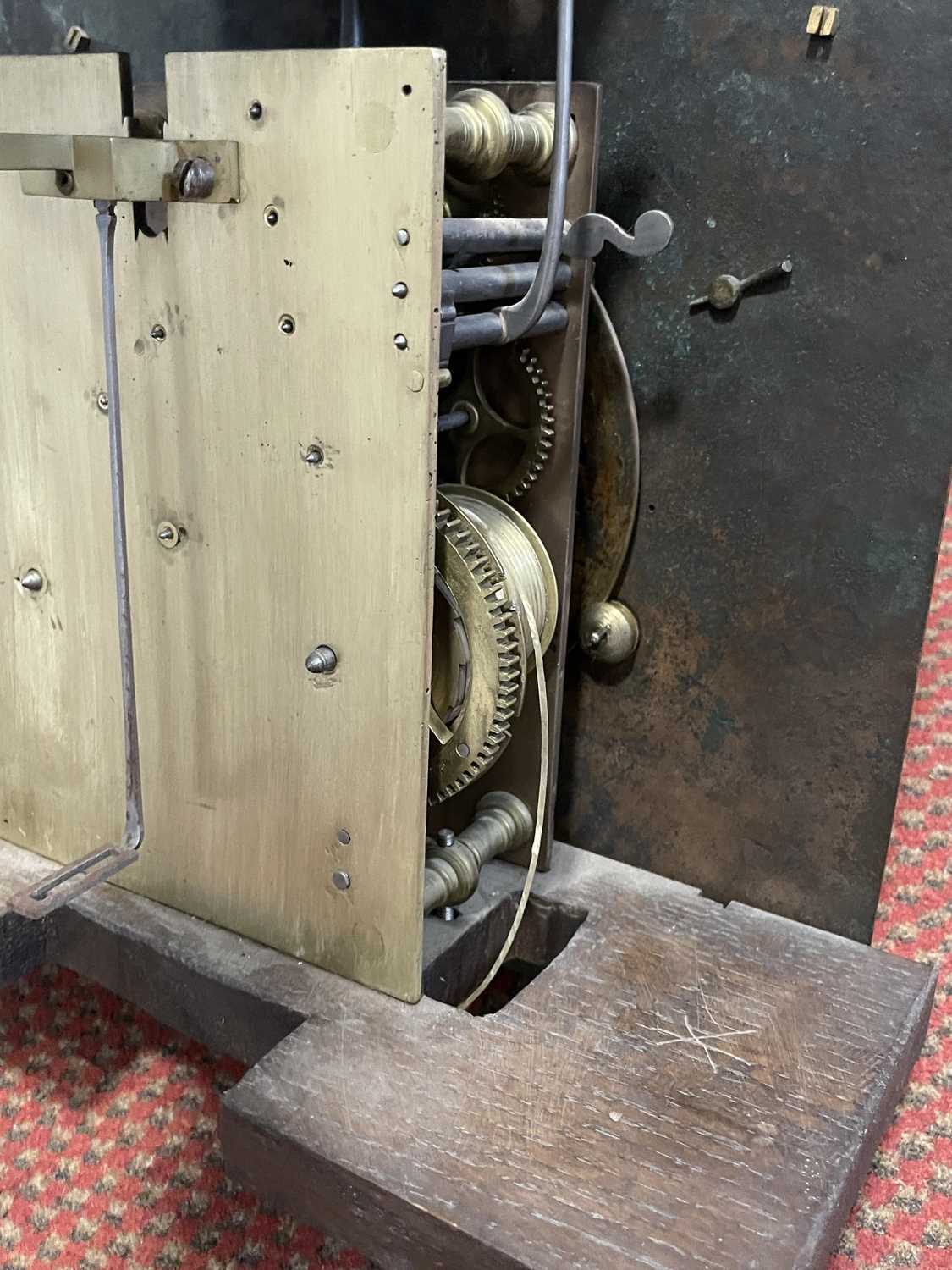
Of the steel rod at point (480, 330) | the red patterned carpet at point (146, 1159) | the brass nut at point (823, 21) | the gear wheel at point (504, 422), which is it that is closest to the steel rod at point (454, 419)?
the gear wheel at point (504, 422)

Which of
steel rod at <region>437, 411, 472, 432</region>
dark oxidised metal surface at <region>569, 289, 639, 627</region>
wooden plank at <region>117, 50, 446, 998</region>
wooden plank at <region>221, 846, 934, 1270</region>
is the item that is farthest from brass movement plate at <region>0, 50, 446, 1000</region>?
dark oxidised metal surface at <region>569, 289, 639, 627</region>

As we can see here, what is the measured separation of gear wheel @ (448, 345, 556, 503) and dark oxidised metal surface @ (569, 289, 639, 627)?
60 millimetres

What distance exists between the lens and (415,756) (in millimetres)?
1031

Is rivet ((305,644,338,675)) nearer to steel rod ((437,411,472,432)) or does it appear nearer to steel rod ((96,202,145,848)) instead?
steel rod ((96,202,145,848))

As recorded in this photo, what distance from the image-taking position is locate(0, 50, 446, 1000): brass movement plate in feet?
3.07

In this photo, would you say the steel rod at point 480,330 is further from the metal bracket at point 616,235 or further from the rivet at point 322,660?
the rivet at point 322,660

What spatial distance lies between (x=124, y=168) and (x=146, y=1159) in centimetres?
86

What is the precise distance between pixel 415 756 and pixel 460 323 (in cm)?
37

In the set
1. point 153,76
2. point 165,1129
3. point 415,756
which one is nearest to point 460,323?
point 415,756

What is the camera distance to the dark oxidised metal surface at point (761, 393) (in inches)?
43.4

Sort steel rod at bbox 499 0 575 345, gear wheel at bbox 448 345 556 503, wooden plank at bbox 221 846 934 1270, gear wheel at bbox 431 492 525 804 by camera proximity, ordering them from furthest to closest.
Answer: gear wheel at bbox 448 345 556 503 → gear wheel at bbox 431 492 525 804 → steel rod at bbox 499 0 575 345 → wooden plank at bbox 221 846 934 1270

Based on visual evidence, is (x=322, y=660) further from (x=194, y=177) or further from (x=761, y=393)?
(x=761, y=393)

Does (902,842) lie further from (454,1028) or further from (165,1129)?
(165,1129)

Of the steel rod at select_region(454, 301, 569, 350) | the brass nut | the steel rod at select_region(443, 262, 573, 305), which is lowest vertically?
the steel rod at select_region(454, 301, 569, 350)
